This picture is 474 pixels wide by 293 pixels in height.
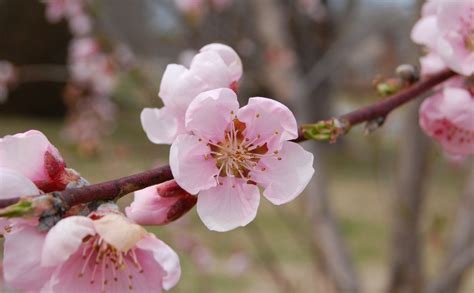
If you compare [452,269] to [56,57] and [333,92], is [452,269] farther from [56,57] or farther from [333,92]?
[56,57]

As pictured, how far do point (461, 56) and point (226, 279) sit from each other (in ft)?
13.3

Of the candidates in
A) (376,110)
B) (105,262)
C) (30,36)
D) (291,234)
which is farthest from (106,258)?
(30,36)

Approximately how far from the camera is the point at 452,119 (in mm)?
819

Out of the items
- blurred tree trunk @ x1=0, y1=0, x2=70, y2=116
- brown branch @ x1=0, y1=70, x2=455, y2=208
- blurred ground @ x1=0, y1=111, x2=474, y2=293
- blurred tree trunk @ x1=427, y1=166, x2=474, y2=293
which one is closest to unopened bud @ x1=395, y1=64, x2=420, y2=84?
brown branch @ x1=0, y1=70, x2=455, y2=208

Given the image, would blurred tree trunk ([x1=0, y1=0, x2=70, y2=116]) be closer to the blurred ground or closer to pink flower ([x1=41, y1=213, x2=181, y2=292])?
the blurred ground

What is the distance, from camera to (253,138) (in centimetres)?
70

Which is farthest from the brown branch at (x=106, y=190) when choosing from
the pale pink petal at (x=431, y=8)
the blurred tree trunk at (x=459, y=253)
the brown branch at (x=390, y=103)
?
the blurred tree trunk at (x=459, y=253)

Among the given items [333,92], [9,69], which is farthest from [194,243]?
[333,92]

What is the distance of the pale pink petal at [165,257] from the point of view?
583 mm

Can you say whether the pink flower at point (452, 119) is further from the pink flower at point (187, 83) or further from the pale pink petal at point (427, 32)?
the pink flower at point (187, 83)

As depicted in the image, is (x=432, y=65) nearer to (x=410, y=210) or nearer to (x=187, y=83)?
(x=187, y=83)

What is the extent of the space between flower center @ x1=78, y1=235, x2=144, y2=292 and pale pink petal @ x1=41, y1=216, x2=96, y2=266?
8cm

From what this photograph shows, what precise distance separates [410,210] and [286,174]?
147 cm

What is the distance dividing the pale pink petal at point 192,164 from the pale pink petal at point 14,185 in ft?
0.42
